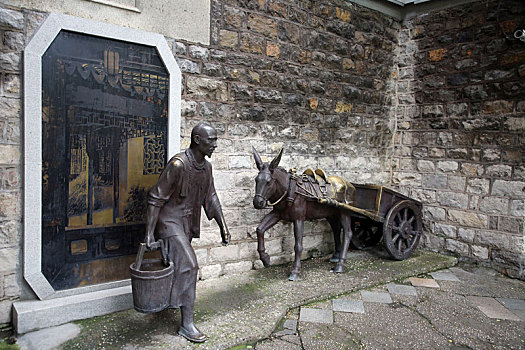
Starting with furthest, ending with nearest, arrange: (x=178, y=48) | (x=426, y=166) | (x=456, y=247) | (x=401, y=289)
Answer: (x=426, y=166) → (x=456, y=247) → (x=401, y=289) → (x=178, y=48)

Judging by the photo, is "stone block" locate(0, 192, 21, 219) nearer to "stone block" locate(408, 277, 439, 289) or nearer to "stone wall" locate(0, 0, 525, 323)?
"stone wall" locate(0, 0, 525, 323)

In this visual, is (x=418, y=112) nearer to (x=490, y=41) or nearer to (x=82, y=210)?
(x=490, y=41)

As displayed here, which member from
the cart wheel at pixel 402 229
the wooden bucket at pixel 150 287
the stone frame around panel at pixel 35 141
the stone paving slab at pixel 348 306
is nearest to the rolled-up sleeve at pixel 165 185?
the wooden bucket at pixel 150 287

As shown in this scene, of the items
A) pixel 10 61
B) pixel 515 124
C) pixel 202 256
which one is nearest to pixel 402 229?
pixel 515 124

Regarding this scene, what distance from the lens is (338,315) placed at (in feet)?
11.9

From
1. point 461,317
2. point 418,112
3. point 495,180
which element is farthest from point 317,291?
point 418,112

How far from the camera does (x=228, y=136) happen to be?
449 centimetres

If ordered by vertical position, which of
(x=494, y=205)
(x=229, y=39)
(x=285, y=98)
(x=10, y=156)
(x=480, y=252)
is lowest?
(x=480, y=252)

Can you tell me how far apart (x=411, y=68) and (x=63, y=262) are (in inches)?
221

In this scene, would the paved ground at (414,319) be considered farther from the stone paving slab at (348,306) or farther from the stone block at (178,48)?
the stone block at (178,48)

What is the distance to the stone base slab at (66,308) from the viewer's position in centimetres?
317

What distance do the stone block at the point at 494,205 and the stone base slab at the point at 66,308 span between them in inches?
186

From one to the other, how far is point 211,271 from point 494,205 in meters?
3.92

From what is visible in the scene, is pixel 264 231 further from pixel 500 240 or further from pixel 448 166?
pixel 500 240
